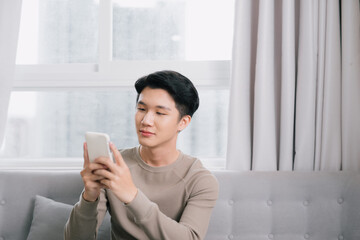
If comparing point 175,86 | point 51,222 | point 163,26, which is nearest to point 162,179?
point 175,86

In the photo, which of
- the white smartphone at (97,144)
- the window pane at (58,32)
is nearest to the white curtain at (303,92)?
the window pane at (58,32)

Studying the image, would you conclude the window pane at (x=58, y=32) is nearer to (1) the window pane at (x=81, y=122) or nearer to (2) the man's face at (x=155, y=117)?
(1) the window pane at (x=81, y=122)

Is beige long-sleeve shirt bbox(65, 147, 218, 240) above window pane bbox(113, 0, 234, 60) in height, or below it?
below

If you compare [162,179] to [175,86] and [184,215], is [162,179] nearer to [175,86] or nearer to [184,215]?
[184,215]

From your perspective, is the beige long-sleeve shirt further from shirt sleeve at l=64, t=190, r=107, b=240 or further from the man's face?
the man's face

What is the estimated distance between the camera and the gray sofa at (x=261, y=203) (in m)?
1.72

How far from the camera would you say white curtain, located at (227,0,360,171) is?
1888 millimetres

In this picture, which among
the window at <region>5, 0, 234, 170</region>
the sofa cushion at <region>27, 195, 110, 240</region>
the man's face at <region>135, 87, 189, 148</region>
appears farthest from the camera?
the window at <region>5, 0, 234, 170</region>

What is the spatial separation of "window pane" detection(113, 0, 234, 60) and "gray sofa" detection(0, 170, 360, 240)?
0.81 meters

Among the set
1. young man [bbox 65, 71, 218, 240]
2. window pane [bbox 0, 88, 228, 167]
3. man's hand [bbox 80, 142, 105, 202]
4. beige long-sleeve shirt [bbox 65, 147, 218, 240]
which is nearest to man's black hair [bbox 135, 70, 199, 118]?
young man [bbox 65, 71, 218, 240]

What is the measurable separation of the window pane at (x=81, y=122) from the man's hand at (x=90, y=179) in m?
1.02

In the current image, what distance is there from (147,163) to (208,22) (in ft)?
3.58

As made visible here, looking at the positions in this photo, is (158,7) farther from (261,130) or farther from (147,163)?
(147,163)

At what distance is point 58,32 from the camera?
2.20 meters
